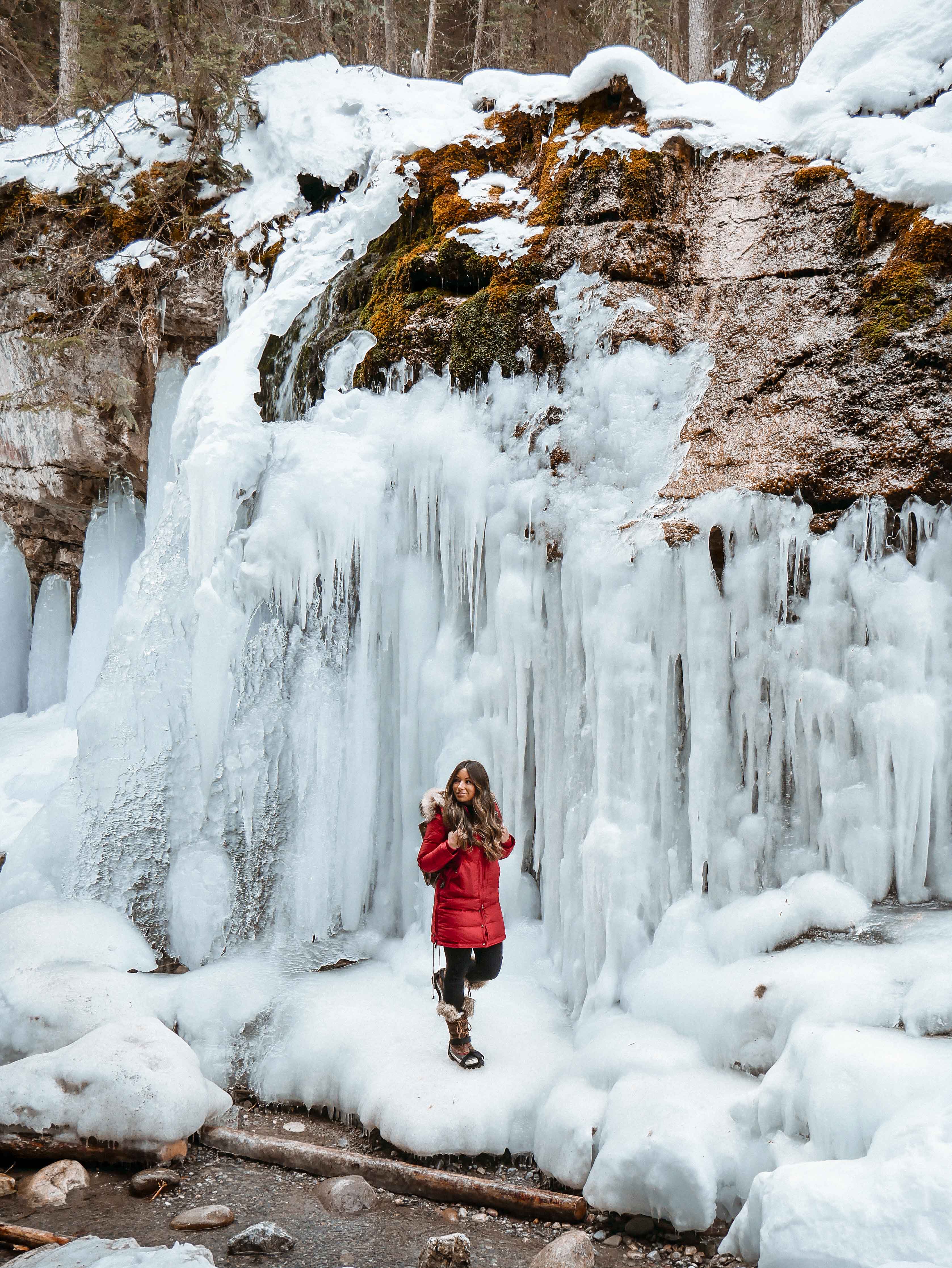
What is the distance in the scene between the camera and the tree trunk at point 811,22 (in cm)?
1038

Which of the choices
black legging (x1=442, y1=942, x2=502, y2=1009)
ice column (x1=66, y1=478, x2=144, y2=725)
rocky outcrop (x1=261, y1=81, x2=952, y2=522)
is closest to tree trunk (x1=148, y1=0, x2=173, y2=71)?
rocky outcrop (x1=261, y1=81, x2=952, y2=522)

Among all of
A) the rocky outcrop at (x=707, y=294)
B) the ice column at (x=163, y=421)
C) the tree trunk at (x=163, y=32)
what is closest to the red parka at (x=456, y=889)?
the rocky outcrop at (x=707, y=294)

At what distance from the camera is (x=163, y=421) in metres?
7.23

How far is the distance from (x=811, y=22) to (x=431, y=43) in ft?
15.2

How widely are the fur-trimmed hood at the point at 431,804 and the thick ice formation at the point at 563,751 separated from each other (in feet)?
Answer: 2.57

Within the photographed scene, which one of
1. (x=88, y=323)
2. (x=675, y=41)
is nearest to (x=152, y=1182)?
(x=88, y=323)

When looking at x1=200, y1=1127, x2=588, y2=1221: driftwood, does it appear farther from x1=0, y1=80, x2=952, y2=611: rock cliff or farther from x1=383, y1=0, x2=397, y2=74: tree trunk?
x1=383, y1=0, x2=397, y2=74: tree trunk

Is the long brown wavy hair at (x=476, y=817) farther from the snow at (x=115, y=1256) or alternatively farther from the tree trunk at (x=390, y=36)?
the tree trunk at (x=390, y=36)

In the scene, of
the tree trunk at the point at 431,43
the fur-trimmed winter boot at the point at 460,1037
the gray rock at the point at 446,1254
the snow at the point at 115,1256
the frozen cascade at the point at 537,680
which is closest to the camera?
the snow at the point at 115,1256

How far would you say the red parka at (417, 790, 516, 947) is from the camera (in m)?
3.61

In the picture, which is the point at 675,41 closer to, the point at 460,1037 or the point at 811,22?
the point at 811,22

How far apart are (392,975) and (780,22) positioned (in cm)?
1371

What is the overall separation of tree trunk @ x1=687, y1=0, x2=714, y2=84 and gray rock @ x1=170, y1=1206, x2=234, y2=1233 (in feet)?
39.3

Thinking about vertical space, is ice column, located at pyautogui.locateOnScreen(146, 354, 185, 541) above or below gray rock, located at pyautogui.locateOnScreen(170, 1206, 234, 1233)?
above
